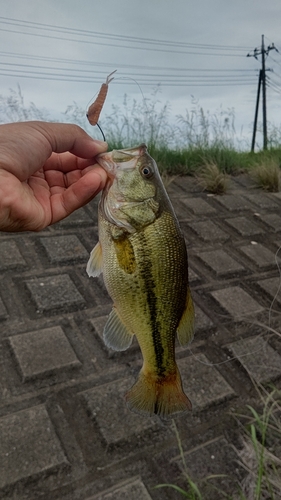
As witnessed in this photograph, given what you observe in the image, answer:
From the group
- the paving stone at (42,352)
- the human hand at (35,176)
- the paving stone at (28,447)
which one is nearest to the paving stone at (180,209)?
the paving stone at (42,352)

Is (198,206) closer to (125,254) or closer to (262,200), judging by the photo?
(262,200)

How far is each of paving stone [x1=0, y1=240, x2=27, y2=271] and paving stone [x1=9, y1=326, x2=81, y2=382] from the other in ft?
2.30

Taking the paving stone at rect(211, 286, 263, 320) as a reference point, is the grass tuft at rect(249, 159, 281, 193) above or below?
above

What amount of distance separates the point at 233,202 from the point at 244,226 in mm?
545

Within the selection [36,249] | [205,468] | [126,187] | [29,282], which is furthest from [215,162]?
[126,187]

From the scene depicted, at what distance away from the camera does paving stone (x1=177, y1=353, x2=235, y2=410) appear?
2732mm

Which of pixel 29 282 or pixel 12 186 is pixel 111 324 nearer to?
pixel 12 186

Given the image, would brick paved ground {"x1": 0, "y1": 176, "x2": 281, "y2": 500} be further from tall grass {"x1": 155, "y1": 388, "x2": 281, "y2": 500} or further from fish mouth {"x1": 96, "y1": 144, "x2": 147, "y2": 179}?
fish mouth {"x1": 96, "y1": 144, "x2": 147, "y2": 179}

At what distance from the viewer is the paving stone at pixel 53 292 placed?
3217 millimetres

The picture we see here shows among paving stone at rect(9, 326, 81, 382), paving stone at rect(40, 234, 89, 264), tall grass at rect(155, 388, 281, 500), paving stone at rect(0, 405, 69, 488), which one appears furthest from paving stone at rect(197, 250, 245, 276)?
paving stone at rect(0, 405, 69, 488)

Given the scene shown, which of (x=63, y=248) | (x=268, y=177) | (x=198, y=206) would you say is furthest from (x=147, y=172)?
(x=268, y=177)

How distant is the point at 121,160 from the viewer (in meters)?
1.36

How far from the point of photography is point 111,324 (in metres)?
1.33

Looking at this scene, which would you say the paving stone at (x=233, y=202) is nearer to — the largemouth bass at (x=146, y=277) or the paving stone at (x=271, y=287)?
the paving stone at (x=271, y=287)
